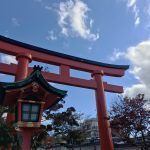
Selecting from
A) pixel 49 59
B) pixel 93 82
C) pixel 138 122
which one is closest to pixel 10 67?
pixel 49 59

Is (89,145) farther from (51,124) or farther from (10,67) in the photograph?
(10,67)

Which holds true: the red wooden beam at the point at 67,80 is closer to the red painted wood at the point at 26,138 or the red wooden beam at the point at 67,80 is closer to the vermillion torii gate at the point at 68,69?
the vermillion torii gate at the point at 68,69

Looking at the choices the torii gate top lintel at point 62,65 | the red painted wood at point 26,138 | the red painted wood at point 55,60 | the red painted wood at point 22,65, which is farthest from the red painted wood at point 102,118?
the red painted wood at point 26,138

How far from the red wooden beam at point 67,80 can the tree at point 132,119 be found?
258 cm

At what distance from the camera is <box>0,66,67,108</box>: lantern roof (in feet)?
28.3

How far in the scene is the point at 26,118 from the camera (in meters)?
8.48

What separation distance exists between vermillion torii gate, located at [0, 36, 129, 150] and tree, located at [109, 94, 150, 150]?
33.7 inches

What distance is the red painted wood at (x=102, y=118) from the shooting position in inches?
633

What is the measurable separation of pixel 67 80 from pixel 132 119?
480 centimetres

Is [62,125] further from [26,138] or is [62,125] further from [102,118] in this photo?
[26,138]

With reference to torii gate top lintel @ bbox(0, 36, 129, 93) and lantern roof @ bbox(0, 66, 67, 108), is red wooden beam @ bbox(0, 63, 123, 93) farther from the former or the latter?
lantern roof @ bbox(0, 66, 67, 108)

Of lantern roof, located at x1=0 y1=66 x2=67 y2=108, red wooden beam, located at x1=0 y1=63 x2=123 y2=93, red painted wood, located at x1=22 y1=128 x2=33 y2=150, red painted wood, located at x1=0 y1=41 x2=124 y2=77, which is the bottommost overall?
red painted wood, located at x1=22 y1=128 x2=33 y2=150

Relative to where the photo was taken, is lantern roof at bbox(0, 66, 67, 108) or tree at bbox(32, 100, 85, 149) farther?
tree at bbox(32, 100, 85, 149)

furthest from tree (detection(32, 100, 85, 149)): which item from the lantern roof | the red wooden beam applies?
the lantern roof
